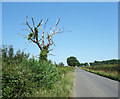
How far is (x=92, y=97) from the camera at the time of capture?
772 cm

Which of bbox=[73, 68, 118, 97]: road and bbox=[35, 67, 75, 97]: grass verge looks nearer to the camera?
bbox=[35, 67, 75, 97]: grass verge

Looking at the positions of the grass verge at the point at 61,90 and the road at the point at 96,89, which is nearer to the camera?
the grass verge at the point at 61,90

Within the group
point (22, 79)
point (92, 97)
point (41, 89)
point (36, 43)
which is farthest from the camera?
point (36, 43)

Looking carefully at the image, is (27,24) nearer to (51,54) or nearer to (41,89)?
(51,54)

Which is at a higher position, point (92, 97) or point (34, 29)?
point (34, 29)

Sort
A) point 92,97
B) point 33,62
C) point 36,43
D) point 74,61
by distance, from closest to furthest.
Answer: point 92,97
point 33,62
point 36,43
point 74,61

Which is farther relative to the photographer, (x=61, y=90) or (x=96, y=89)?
(x=96, y=89)

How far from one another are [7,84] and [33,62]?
13.4 ft

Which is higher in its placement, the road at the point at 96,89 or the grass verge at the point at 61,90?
the grass verge at the point at 61,90

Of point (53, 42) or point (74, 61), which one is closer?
point (53, 42)

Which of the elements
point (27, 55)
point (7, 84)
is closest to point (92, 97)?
point (7, 84)

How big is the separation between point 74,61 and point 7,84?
4993 inches

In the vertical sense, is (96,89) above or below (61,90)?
below

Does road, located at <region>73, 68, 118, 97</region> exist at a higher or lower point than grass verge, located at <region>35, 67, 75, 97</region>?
lower
